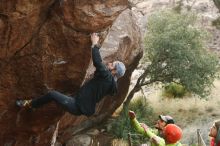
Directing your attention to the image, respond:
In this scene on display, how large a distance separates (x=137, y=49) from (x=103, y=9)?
791cm

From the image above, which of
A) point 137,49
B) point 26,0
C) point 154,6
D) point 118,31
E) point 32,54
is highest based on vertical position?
point 26,0

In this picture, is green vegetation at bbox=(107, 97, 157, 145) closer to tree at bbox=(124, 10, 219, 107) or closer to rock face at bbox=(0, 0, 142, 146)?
tree at bbox=(124, 10, 219, 107)

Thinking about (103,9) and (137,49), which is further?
(137,49)

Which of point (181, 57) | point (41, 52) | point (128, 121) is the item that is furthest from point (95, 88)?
point (181, 57)

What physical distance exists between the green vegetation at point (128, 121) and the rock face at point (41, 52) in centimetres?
839

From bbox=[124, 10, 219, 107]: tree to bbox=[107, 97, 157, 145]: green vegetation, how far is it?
2.84ft

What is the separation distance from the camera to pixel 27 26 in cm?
902

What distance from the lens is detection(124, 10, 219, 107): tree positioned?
2222cm

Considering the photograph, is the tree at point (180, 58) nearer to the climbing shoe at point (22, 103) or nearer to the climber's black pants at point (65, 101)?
the climbing shoe at point (22, 103)

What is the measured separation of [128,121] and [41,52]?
1153 centimetres

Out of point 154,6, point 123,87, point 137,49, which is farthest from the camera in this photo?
point 154,6

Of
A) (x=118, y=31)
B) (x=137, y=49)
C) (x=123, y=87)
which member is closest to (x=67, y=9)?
(x=118, y=31)

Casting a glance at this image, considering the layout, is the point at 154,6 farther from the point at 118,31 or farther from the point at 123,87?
the point at 118,31

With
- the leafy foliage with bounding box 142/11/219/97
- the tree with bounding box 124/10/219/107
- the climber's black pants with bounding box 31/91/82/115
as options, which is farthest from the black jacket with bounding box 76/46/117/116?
the leafy foliage with bounding box 142/11/219/97
